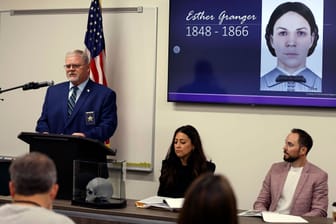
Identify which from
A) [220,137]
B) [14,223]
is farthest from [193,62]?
[14,223]

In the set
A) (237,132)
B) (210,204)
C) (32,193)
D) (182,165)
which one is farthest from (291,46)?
(210,204)

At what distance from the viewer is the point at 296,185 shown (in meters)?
4.19

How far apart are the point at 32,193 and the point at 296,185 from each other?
259 centimetres

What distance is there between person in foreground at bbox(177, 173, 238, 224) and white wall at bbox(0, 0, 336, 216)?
10.9 feet

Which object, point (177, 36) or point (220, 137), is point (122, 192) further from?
point (177, 36)

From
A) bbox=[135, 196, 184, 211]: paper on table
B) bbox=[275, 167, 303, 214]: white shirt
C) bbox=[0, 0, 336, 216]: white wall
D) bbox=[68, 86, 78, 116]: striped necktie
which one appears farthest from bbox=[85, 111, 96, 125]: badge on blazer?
bbox=[275, 167, 303, 214]: white shirt

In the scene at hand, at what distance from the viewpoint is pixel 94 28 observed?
5.23m

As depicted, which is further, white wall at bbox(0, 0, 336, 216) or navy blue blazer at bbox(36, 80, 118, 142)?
white wall at bbox(0, 0, 336, 216)

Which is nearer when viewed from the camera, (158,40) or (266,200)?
(266,200)

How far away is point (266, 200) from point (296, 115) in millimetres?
850

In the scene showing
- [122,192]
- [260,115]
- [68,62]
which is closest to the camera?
[122,192]

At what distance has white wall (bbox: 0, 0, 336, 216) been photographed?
4.76m

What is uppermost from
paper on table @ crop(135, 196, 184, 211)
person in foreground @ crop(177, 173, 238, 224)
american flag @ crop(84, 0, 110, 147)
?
american flag @ crop(84, 0, 110, 147)

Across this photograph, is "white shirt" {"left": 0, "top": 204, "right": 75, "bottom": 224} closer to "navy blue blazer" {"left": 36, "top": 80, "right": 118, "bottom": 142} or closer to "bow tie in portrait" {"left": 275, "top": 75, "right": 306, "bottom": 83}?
"navy blue blazer" {"left": 36, "top": 80, "right": 118, "bottom": 142}
